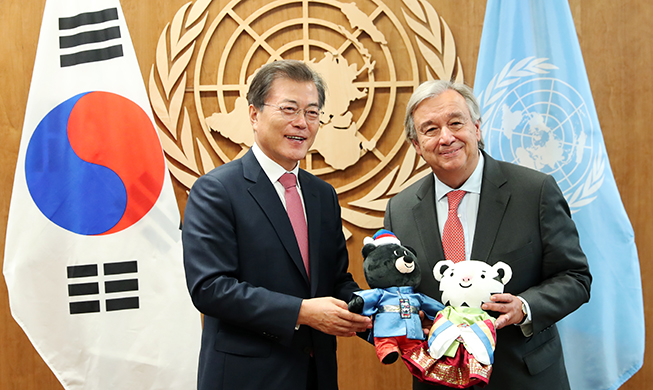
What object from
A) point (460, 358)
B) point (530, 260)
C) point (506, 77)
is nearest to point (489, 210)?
point (530, 260)

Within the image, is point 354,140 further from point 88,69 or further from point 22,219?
point 22,219

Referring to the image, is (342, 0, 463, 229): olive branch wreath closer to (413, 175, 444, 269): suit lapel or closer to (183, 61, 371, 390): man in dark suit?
(413, 175, 444, 269): suit lapel

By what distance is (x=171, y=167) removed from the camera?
2346 mm

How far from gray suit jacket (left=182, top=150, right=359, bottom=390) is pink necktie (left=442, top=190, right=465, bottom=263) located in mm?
403

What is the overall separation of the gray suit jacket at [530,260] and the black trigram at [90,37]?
1.66 meters

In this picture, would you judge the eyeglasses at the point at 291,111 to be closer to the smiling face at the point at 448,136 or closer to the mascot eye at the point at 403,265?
the smiling face at the point at 448,136

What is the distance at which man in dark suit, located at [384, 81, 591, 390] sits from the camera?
54.8 inches

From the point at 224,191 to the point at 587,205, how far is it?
1.56 metres

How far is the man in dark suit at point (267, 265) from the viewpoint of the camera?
4.28ft

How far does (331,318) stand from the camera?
4.25 feet

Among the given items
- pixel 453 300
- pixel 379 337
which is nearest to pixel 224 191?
pixel 379 337

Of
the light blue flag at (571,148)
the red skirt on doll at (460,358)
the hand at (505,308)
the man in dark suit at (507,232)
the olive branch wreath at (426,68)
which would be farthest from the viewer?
the olive branch wreath at (426,68)

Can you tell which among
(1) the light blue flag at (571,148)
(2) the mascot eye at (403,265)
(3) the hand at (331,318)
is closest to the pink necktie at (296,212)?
(3) the hand at (331,318)

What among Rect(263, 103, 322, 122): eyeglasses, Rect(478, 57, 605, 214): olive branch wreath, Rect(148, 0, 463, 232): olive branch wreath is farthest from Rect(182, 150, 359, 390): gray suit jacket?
Rect(478, 57, 605, 214): olive branch wreath
